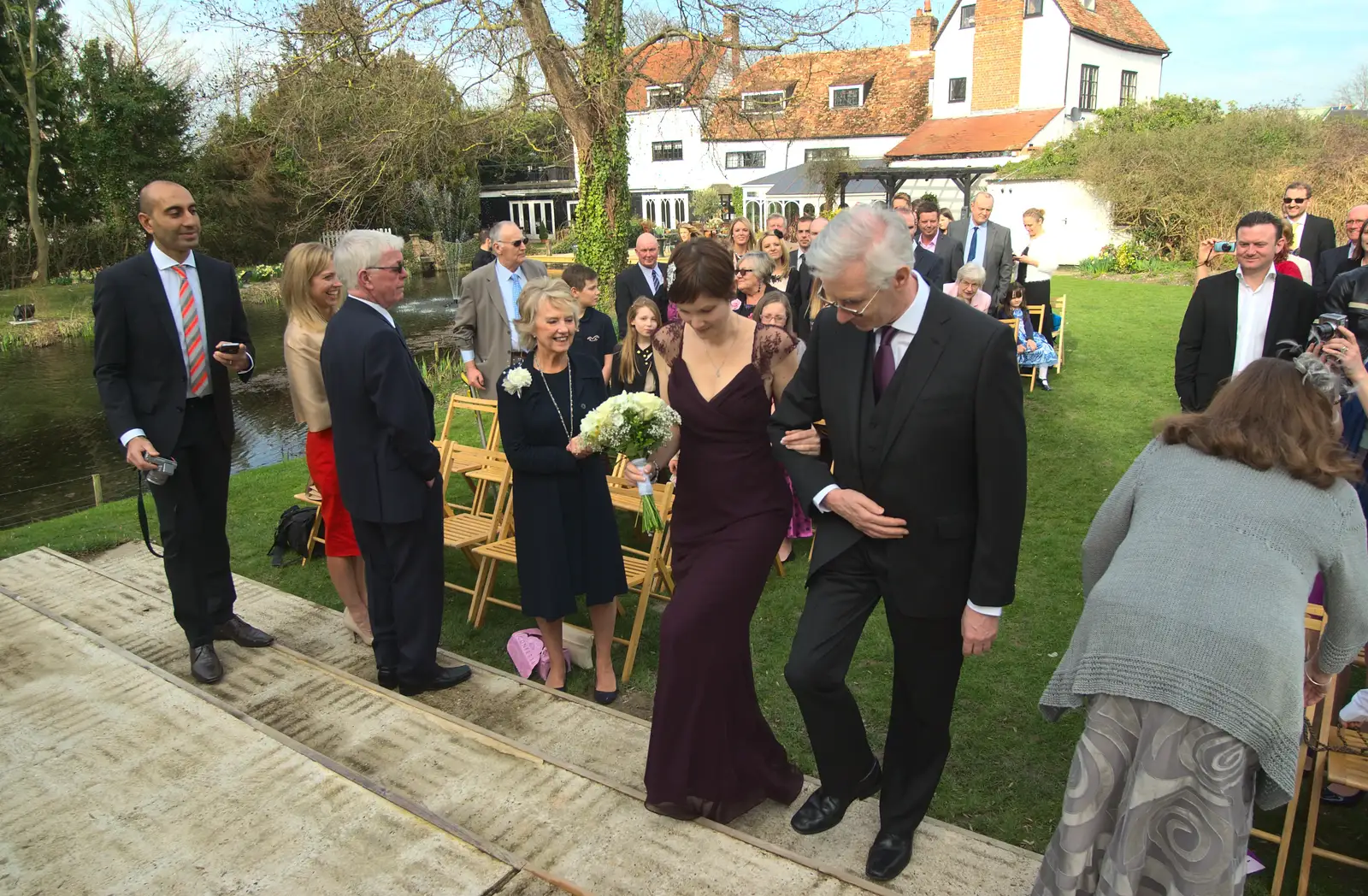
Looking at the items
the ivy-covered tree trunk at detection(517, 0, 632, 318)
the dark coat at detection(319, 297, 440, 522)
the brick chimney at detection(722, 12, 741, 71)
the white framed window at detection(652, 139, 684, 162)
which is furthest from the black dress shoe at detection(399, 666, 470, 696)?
the white framed window at detection(652, 139, 684, 162)

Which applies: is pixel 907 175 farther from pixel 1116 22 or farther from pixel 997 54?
pixel 1116 22

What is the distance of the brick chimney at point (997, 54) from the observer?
124 ft

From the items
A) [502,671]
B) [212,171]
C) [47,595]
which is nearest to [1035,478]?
[502,671]

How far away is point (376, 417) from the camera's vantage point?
430cm

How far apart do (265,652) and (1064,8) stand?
136 feet

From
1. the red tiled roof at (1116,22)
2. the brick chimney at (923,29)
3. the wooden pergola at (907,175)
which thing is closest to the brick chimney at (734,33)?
the wooden pergola at (907,175)

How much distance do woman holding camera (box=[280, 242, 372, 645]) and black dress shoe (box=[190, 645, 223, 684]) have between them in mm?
746

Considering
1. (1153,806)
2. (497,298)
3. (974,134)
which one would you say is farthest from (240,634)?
(974,134)

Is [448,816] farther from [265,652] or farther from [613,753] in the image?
[265,652]

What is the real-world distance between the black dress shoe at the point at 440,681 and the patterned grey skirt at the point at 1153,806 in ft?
10.5

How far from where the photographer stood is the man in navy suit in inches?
165

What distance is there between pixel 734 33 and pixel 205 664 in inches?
521

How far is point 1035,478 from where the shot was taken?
7.80 meters

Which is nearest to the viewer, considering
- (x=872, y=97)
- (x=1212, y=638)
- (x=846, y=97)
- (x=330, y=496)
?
(x=1212, y=638)
